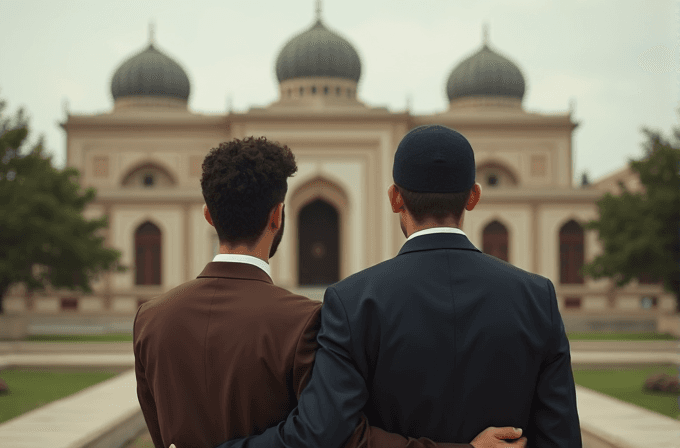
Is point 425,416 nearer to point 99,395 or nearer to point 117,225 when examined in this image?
point 99,395

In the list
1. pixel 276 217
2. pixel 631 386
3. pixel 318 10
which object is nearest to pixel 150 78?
pixel 318 10

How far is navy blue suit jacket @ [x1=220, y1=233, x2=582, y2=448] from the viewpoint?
2.01 m

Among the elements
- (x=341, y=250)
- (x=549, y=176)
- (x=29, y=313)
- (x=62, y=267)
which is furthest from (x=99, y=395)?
(x=549, y=176)

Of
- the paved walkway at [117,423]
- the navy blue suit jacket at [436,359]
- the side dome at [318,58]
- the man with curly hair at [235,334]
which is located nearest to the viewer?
the navy blue suit jacket at [436,359]

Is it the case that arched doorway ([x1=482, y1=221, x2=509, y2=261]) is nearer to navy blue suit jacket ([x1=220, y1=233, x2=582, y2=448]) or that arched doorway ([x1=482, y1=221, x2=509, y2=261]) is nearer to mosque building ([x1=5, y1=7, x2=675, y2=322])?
mosque building ([x1=5, y1=7, x2=675, y2=322])

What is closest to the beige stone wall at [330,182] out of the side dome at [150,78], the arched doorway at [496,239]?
the arched doorway at [496,239]

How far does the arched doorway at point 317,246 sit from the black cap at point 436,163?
984 inches

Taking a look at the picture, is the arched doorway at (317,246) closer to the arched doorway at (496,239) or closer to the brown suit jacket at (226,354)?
the arched doorway at (496,239)

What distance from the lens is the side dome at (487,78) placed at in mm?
30516

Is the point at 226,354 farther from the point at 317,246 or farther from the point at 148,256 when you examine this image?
the point at 317,246

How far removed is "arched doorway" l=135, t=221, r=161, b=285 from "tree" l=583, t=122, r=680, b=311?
1444cm

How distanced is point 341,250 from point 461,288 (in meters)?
25.0

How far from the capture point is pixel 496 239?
1001 inches

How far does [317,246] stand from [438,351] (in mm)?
25259
